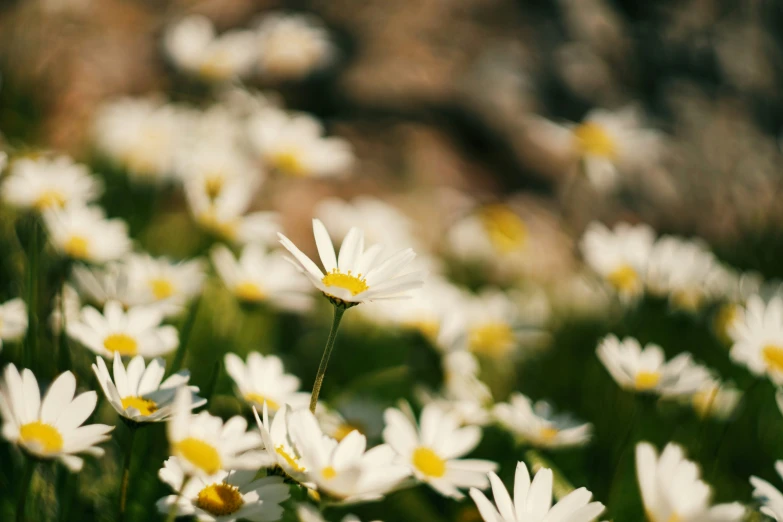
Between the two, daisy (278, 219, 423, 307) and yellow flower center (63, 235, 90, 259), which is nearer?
daisy (278, 219, 423, 307)

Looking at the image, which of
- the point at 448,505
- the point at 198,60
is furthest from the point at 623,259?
the point at 198,60

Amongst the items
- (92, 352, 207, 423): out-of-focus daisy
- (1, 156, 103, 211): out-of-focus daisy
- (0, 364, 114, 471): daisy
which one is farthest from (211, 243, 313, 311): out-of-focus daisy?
(0, 364, 114, 471): daisy

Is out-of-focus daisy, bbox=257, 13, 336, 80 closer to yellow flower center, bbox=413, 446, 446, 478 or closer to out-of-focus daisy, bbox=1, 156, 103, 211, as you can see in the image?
out-of-focus daisy, bbox=1, 156, 103, 211

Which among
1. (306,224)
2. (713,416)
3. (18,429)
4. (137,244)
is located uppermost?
(306,224)

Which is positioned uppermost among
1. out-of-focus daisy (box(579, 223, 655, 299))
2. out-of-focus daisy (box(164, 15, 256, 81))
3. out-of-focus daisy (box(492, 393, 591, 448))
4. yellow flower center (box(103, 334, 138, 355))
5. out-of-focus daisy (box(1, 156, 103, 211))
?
out-of-focus daisy (box(164, 15, 256, 81))

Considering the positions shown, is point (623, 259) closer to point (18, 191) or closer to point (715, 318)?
point (715, 318)
